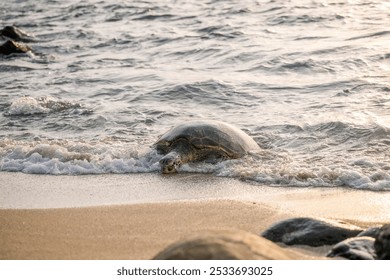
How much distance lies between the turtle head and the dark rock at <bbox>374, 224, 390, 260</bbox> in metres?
3.16

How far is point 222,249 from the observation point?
3.59m

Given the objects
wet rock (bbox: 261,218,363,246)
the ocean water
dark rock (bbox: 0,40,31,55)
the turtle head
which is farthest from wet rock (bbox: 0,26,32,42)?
wet rock (bbox: 261,218,363,246)

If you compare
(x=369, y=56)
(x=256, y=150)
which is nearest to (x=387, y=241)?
(x=256, y=150)

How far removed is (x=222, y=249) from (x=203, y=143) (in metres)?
4.01

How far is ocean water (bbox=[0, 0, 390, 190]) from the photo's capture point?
289 inches

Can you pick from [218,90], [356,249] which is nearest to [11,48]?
[218,90]

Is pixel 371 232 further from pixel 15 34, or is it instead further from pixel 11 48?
pixel 15 34

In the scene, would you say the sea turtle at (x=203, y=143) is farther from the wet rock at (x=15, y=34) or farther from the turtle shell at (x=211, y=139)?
the wet rock at (x=15, y=34)

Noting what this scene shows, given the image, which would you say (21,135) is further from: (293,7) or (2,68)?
(293,7)

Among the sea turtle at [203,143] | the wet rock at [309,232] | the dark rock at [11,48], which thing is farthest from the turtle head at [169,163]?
the dark rock at [11,48]

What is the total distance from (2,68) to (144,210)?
823 centimetres

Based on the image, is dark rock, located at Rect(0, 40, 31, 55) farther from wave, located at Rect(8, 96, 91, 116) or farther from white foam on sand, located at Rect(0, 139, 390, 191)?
white foam on sand, located at Rect(0, 139, 390, 191)

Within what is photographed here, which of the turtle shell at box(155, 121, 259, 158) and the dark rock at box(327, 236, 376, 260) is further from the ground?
the dark rock at box(327, 236, 376, 260)

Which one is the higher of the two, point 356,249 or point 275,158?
point 356,249
